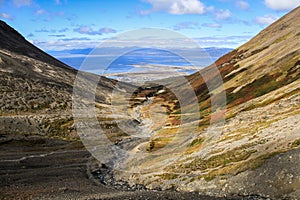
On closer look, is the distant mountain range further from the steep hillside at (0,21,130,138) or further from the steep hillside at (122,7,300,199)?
the steep hillside at (0,21,130,138)

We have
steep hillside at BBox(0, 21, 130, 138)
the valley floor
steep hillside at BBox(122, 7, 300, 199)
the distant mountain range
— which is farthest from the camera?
steep hillside at BBox(0, 21, 130, 138)

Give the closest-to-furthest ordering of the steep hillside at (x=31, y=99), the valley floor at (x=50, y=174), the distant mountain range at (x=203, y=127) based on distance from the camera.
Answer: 1. the distant mountain range at (x=203, y=127)
2. the valley floor at (x=50, y=174)
3. the steep hillside at (x=31, y=99)

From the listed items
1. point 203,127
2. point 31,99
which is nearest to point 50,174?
point 203,127

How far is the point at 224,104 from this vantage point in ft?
381

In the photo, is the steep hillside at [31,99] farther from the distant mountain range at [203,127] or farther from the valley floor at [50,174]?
the valley floor at [50,174]

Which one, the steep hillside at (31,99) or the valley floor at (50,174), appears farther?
the steep hillside at (31,99)

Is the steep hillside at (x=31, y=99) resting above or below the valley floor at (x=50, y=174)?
above

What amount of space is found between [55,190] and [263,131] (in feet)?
123

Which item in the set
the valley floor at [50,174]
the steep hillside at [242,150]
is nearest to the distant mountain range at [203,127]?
the steep hillside at [242,150]

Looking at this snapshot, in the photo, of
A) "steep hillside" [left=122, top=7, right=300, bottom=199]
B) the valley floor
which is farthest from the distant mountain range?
the valley floor

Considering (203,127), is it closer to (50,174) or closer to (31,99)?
(50,174)

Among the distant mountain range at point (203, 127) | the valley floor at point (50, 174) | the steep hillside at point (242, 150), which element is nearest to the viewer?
the steep hillside at point (242, 150)

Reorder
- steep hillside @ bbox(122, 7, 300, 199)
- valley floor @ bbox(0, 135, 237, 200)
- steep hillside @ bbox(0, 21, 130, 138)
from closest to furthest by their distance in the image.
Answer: steep hillside @ bbox(122, 7, 300, 199) → valley floor @ bbox(0, 135, 237, 200) → steep hillside @ bbox(0, 21, 130, 138)

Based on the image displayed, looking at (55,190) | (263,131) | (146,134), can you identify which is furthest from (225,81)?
(55,190)
